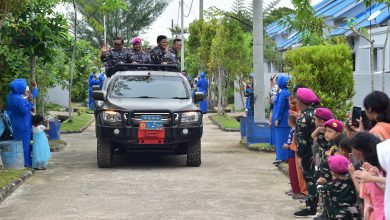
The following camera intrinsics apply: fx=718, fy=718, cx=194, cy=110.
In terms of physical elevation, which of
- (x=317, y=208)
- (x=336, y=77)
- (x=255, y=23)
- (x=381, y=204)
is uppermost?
(x=255, y=23)

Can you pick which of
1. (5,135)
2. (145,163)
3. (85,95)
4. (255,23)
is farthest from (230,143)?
(85,95)

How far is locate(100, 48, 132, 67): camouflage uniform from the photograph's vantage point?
58.4ft

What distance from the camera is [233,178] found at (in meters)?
13.1

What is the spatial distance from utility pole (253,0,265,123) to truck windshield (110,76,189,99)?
3439mm

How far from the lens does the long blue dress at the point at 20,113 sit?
44.9ft

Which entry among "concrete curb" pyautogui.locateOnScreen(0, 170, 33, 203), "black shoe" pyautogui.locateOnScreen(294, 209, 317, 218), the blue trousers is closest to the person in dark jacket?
the blue trousers

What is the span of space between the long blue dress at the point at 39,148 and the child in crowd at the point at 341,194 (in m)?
8.30

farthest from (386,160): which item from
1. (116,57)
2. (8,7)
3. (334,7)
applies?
(334,7)

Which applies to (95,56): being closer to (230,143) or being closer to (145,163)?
(230,143)

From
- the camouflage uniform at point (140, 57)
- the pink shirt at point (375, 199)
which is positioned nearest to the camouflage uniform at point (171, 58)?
the camouflage uniform at point (140, 57)

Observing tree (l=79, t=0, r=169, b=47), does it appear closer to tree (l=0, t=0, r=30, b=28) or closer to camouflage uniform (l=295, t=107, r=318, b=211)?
tree (l=0, t=0, r=30, b=28)

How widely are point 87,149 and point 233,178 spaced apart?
6282 mm

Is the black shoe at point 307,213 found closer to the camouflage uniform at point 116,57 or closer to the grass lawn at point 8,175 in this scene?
the grass lawn at point 8,175

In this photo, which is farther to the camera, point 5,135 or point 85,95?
point 85,95
